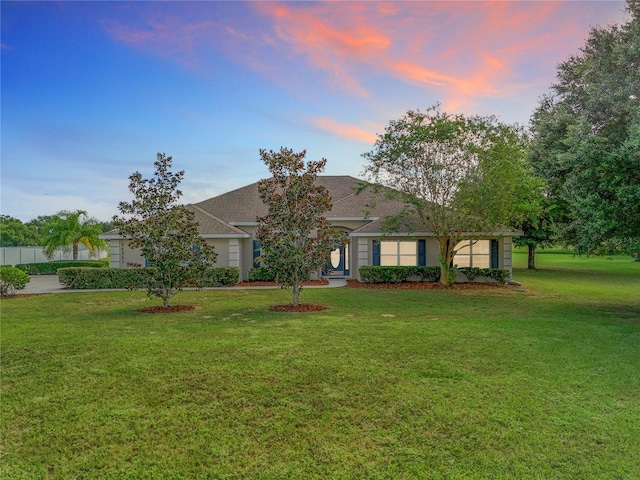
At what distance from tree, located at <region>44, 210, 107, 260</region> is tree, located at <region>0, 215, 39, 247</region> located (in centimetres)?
3108

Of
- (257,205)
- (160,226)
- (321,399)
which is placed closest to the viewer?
(321,399)

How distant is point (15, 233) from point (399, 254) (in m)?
61.9

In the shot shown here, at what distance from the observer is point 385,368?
5859 millimetres

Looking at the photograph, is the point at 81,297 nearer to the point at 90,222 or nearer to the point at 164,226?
the point at 164,226

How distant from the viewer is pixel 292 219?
11727mm

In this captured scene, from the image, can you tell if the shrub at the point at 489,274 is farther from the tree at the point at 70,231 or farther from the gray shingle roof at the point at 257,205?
the tree at the point at 70,231

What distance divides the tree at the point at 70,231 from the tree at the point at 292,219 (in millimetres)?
22058

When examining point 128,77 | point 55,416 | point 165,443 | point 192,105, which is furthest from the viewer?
point 192,105

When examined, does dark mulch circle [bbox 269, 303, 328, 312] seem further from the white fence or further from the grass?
the white fence

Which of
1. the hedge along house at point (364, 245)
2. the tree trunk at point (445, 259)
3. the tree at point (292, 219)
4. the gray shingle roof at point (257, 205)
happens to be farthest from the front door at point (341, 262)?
the tree at point (292, 219)

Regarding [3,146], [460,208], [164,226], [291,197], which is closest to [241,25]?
[291,197]

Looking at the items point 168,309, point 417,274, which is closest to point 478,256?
point 417,274

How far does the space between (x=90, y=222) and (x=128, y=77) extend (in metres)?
20.3

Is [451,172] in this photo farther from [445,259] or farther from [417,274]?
[417,274]
